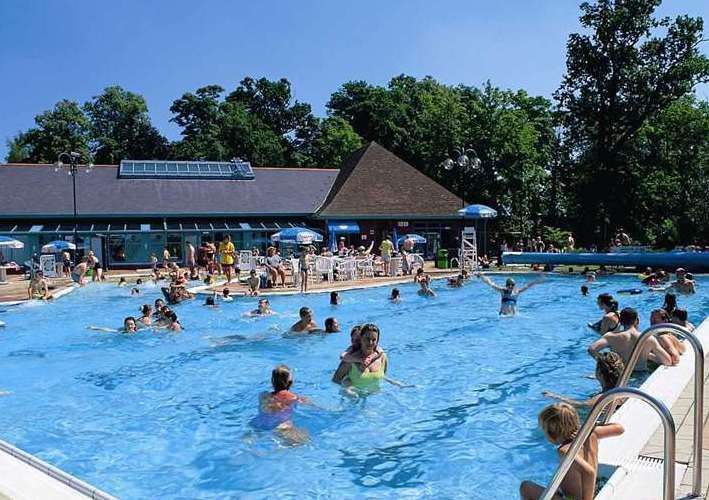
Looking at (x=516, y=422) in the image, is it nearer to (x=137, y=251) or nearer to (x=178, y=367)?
(x=178, y=367)

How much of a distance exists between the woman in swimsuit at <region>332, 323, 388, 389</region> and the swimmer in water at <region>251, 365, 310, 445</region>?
59.8 inches

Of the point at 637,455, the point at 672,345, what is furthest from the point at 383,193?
the point at 637,455

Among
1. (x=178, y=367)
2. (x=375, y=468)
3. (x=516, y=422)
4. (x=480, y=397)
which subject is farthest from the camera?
(x=178, y=367)

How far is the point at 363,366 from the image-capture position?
8.68 m

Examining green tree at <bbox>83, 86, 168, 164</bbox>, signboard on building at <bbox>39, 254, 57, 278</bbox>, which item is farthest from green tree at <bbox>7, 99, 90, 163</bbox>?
signboard on building at <bbox>39, 254, 57, 278</bbox>

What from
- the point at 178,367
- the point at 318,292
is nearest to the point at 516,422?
the point at 178,367

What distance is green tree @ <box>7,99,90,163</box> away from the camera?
179 ft

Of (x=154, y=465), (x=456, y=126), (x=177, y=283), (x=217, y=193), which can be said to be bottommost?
(x=154, y=465)

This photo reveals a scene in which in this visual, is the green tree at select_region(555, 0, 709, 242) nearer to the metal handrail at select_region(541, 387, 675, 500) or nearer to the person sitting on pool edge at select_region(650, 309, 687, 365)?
the person sitting on pool edge at select_region(650, 309, 687, 365)

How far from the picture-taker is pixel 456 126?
4156cm

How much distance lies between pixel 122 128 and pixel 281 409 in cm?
5998

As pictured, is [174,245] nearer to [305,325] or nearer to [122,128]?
[305,325]

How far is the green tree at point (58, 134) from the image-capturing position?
5447 cm

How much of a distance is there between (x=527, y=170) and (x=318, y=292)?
922 inches
